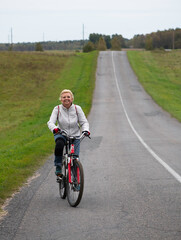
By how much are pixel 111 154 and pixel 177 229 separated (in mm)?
7989

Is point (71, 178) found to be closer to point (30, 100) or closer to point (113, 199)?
point (113, 199)

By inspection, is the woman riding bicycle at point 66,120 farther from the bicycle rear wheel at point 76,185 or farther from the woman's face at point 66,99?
the bicycle rear wheel at point 76,185

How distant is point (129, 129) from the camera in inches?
861

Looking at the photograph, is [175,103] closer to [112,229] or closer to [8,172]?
[8,172]

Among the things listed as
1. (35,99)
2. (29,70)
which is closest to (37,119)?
(35,99)

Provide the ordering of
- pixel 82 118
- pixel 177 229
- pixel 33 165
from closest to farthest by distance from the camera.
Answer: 1. pixel 177 229
2. pixel 82 118
3. pixel 33 165

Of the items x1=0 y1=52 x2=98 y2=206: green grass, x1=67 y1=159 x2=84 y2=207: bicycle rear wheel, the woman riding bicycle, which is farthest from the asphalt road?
the woman riding bicycle

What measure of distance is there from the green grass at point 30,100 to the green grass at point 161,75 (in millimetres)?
6757

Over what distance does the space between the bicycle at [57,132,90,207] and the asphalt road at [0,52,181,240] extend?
0.57 feet

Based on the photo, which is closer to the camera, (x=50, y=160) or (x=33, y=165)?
(x=33, y=165)

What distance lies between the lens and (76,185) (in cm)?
689

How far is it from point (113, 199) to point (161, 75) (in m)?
51.6

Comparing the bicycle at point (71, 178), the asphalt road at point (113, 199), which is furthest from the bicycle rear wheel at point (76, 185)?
the asphalt road at point (113, 199)

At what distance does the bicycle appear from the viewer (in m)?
6.72
